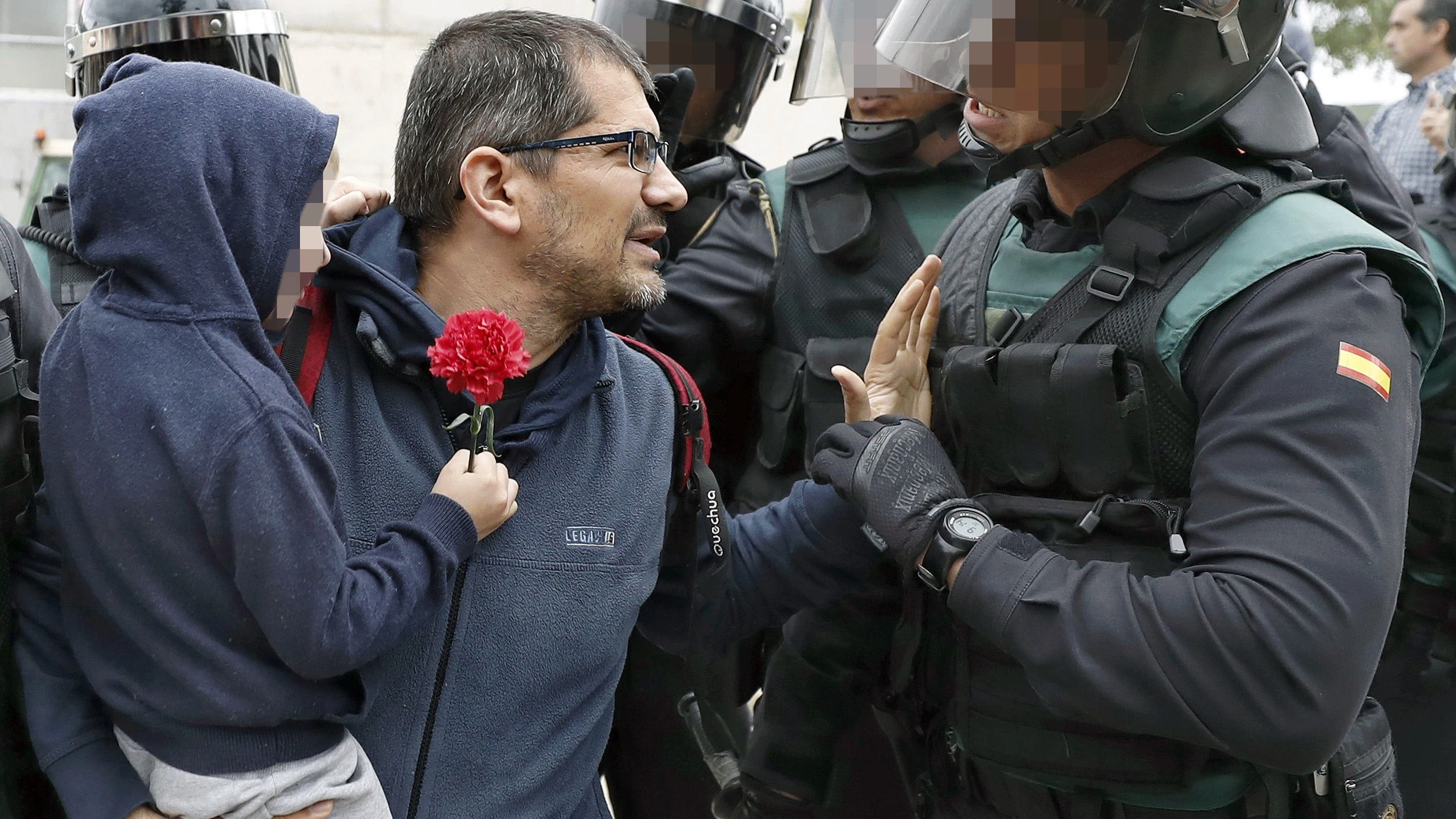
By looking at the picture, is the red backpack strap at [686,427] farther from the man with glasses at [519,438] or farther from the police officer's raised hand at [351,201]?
the police officer's raised hand at [351,201]

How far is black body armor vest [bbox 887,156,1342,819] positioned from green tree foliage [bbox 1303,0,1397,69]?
1705 cm

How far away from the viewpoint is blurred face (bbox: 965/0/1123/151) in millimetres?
1851

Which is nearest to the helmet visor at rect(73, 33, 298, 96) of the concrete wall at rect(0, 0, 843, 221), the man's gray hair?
the man's gray hair

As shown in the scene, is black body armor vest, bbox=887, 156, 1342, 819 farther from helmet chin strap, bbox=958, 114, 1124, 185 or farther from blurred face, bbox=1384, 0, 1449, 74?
blurred face, bbox=1384, 0, 1449, 74

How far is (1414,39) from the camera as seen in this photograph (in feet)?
18.9

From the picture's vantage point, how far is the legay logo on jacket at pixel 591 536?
179 cm

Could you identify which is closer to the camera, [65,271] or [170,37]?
[65,271]

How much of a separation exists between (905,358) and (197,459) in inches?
45.3

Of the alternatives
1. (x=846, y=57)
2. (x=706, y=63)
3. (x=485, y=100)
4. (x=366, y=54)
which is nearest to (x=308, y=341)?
(x=485, y=100)

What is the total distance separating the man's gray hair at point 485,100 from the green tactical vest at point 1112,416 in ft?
2.29

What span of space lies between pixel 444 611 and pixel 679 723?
1.54 meters

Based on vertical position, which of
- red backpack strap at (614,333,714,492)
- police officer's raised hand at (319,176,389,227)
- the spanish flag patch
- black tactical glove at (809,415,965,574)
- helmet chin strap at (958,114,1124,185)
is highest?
helmet chin strap at (958,114,1124,185)

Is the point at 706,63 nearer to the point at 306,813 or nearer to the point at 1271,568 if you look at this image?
the point at 1271,568

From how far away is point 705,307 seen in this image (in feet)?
9.34
